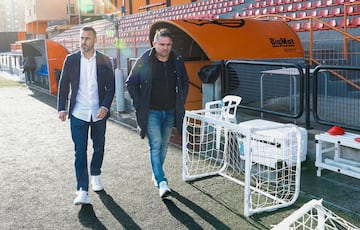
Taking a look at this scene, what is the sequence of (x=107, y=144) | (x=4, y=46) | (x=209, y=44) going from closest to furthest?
(x=107, y=144) < (x=209, y=44) < (x=4, y=46)

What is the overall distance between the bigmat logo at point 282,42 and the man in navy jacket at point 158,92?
15.8 feet

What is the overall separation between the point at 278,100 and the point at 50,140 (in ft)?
14.1

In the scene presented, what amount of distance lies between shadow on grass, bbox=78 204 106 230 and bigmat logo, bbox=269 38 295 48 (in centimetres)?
586

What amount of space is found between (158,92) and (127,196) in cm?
115

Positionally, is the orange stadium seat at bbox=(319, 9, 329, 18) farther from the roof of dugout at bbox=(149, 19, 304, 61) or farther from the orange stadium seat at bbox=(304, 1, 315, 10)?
the roof of dugout at bbox=(149, 19, 304, 61)

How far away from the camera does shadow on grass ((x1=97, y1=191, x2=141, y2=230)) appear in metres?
3.79

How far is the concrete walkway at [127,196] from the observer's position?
12.7ft

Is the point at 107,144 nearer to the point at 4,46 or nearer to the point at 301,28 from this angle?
the point at 301,28

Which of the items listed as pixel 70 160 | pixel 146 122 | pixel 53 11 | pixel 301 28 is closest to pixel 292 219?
pixel 146 122

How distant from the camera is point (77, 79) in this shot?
428cm

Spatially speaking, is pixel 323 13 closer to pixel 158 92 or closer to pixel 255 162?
pixel 255 162

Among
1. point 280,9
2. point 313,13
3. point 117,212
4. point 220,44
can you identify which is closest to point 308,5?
point 313,13

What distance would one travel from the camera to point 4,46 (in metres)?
48.8

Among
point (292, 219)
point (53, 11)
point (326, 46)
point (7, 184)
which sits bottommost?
point (7, 184)
